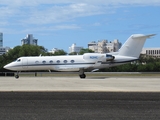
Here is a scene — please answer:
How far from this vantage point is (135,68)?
88250mm

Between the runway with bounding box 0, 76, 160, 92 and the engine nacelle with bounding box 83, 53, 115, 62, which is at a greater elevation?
the engine nacelle with bounding box 83, 53, 115, 62

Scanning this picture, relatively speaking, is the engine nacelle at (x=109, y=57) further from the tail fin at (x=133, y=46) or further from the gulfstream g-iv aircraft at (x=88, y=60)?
the tail fin at (x=133, y=46)

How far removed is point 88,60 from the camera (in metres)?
46.1

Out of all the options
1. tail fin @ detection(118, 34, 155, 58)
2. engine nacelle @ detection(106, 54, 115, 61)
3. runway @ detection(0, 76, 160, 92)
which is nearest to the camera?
runway @ detection(0, 76, 160, 92)

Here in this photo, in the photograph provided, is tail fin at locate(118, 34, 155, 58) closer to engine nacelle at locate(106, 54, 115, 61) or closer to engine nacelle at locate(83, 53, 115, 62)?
engine nacelle at locate(106, 54, 115, 61)

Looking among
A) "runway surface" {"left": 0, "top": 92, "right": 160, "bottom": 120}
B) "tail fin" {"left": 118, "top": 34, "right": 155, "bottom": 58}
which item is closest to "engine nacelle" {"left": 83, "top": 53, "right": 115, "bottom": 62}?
"tail fin" {"left": 118, "top": 34, "right": 155, "bottom": 58}

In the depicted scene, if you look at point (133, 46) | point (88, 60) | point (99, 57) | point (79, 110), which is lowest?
point (79, 110)

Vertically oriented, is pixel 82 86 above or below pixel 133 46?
below

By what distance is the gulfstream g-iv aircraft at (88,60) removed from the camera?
45688 millimetres

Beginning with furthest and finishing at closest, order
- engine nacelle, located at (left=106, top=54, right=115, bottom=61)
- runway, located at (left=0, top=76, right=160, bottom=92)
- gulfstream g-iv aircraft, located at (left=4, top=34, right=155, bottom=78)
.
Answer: gulfstream g-iv aircraft, located at (left=4, top=34, right=155, bottom=78) < engine nacelle, located at (left=106, top=54, right=115, bottom=61) < runway, located at (left=0, top=76, right=160, bottom=92)

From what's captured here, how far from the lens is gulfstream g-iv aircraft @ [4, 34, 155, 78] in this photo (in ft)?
150

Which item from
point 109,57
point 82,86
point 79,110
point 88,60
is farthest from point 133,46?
point 79,110

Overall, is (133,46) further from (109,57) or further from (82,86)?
(82,86)

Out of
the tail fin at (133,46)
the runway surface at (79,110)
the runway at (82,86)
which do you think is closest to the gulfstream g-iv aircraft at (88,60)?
the tail fin at (133,46)
